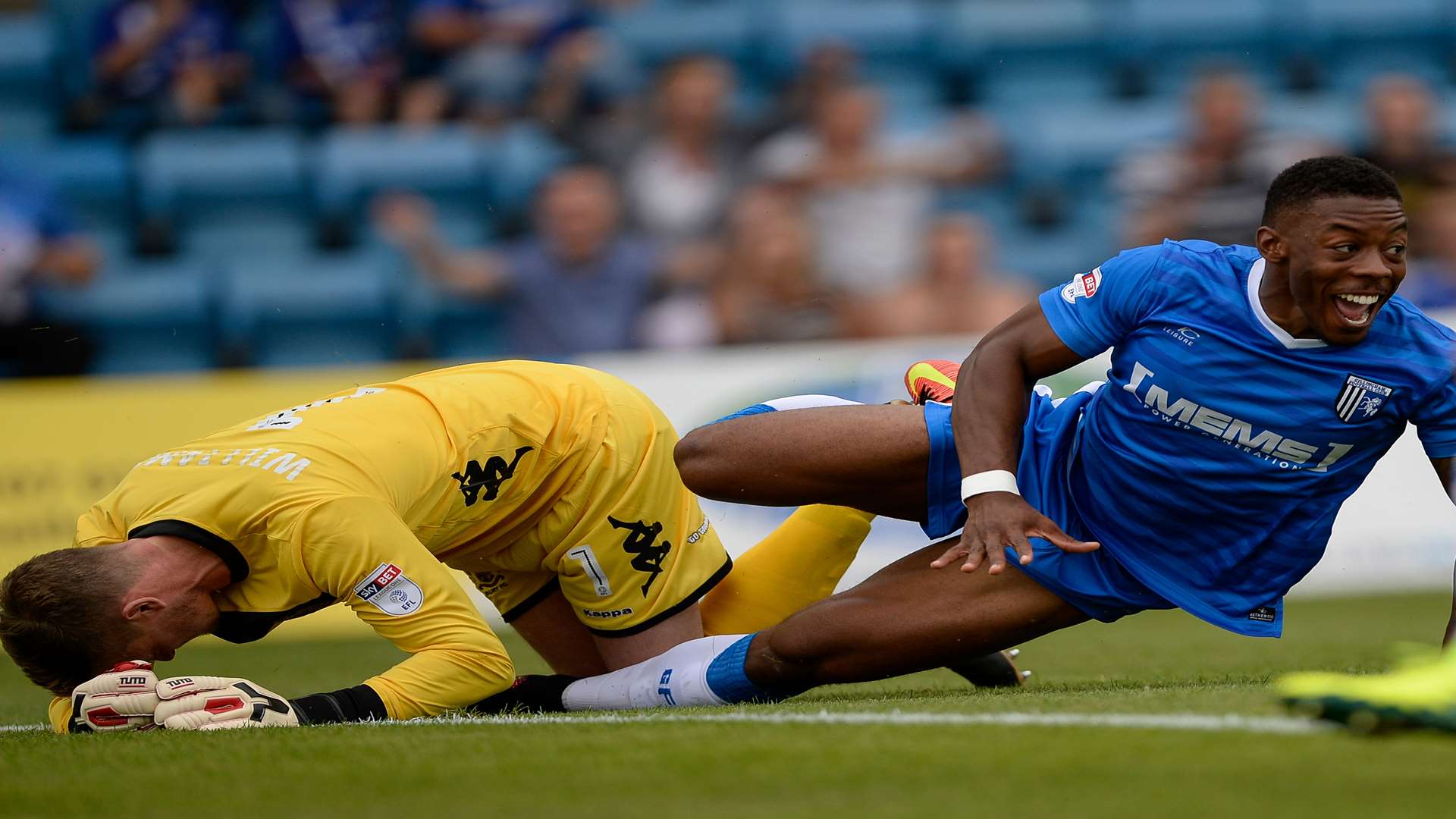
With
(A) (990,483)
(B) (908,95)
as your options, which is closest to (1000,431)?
(A) (990,483)

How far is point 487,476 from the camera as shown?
4.77 m

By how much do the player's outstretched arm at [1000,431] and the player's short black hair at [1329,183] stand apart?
68 cm

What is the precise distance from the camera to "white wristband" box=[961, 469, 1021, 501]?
14.0 feet

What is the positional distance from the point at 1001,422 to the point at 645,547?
1.25 meters

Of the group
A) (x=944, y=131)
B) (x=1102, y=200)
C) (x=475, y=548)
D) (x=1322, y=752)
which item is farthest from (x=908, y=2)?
(x=1322, y=752)

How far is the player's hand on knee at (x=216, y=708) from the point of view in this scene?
429 centimetres

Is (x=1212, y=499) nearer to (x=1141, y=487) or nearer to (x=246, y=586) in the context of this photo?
(x=1141, y=487)

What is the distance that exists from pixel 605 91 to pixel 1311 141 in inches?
195

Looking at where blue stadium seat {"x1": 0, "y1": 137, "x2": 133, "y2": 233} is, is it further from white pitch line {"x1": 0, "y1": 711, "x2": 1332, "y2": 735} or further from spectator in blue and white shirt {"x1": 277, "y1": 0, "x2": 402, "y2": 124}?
white pitch line {"x1": 0, "y1": 711, "x2": 1332, "y2": 735}

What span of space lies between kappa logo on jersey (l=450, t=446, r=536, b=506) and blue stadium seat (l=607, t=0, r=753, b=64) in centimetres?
839

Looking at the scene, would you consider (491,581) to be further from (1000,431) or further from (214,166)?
(214,166)

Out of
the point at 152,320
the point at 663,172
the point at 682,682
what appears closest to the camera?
the point at 682,682

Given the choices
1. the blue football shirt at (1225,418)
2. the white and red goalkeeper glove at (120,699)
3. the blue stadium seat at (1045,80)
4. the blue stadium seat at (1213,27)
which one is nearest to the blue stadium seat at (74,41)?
the blue stadium seat at (1045,80)

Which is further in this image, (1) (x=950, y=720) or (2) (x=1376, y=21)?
(2) (x=1376, y=21)
